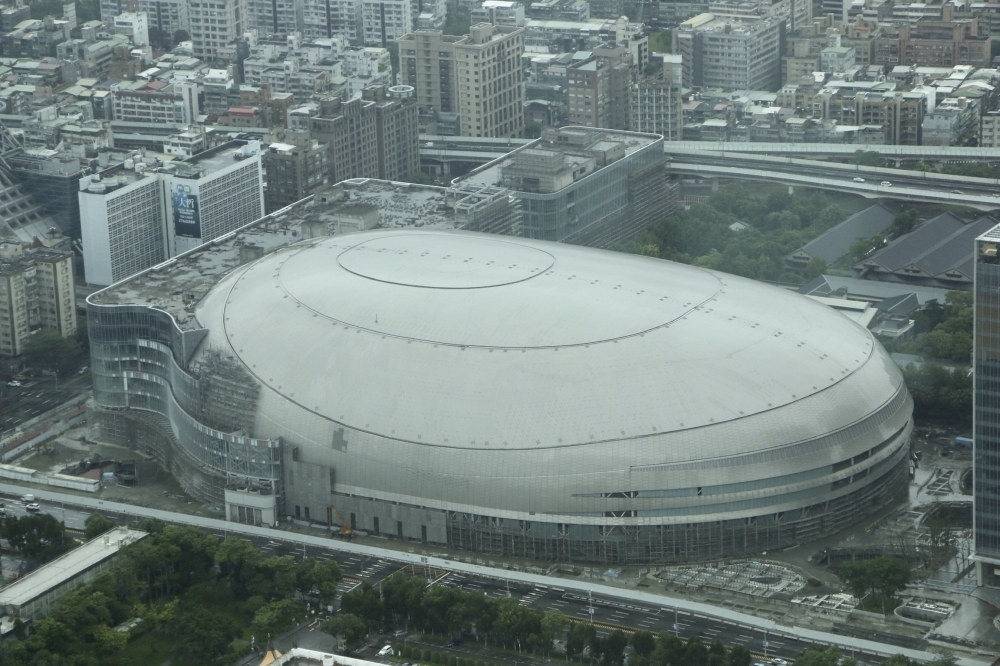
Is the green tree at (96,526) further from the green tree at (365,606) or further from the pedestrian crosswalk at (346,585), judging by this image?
the green tree at (365,606)

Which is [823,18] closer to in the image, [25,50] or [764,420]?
[25,50]

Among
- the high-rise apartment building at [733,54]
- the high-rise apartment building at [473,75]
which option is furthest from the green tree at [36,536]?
the high-rise apartment building at [733,54]

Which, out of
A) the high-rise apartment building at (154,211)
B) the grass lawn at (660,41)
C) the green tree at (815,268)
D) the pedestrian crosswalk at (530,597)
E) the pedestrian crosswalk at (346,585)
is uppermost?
the grass lawn at (660,41)

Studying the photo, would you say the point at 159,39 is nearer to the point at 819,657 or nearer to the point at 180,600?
the point at 180,600

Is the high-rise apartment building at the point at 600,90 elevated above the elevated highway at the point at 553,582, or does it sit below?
above

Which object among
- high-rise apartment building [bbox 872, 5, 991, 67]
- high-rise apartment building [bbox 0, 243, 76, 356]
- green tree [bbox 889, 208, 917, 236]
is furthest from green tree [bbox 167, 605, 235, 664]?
high-rise apartment building [bbox 872, 5, 991, 67]

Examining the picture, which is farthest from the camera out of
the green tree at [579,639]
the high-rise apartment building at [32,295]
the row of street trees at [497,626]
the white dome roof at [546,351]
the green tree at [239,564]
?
the high-rise apartment building at [32,295]

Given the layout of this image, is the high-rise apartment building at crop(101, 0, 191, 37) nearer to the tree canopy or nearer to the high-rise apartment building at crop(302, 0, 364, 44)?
the high-rise apartment building at crop(302, 0, 364, 44)
